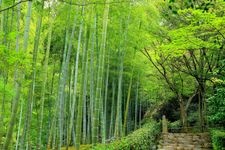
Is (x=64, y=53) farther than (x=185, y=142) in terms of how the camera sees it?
No

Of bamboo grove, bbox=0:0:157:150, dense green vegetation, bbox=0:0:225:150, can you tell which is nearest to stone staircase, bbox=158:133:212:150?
dense green vegetation, bbox=0:0:225:150

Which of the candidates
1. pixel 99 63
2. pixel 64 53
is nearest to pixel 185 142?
pixel 99 63

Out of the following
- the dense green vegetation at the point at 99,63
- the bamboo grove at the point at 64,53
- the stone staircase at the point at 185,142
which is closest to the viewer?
the bamboo grove at the point at 64,53

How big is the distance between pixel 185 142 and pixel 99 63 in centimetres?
587

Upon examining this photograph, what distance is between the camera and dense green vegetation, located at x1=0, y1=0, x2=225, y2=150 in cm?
686

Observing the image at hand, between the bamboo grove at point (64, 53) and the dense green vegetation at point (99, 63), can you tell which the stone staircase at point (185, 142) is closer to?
the dense green vegetation at point (99, 63)

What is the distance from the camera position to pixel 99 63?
7.80m

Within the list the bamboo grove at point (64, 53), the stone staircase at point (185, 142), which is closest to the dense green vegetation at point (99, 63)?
the bamboo grove at point (64, 53)

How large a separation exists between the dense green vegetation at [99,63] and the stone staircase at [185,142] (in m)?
0.49

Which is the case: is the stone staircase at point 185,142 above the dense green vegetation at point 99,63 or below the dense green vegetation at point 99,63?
below

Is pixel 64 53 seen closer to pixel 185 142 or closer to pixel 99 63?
pixel 99 63

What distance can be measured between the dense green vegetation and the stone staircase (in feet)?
→ 1.60

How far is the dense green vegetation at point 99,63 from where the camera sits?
686 cm

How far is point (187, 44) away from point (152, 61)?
4.50 meters
